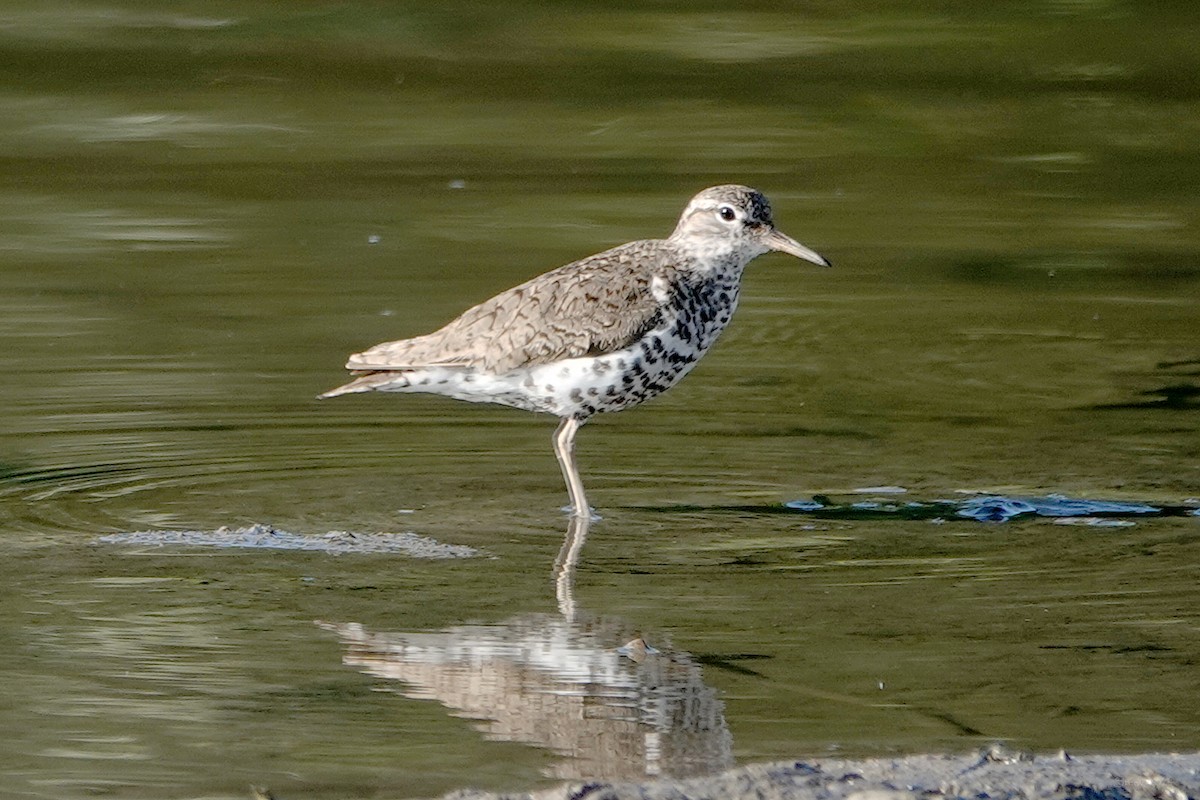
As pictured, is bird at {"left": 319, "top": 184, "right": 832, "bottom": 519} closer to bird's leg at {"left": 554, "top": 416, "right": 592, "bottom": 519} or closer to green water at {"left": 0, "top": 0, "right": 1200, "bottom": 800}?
bird's leg at {"left": 554, "top": 416, "right": 592, "bottom": 519}

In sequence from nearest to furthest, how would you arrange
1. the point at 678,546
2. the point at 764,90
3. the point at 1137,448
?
1. the point at 678,546
2. the point at 1137,448
3. the point at 764,90

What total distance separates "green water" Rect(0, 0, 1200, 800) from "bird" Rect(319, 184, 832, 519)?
1.13 ft

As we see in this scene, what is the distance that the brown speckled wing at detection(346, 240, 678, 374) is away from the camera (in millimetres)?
8227

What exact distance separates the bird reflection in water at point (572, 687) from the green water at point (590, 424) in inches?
0.8

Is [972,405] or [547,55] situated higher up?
[547,55]

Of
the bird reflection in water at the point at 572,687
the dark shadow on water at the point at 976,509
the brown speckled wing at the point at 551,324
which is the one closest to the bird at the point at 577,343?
the brown speckled wing at the point at 551,324

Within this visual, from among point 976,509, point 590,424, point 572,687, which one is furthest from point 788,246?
point 572,687

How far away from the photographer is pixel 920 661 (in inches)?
228

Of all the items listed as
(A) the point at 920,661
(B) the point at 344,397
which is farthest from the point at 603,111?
(A) the point at 920,661

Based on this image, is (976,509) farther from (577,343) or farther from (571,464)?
(577,343)

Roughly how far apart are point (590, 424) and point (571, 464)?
1391mm

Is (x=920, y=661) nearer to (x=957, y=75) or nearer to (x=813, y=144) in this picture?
(x=813, y=144)

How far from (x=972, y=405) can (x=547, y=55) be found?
7197 millimetres

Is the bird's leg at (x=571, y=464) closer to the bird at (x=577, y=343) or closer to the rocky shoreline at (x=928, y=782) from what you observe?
the bird at (x=577, y=343)
